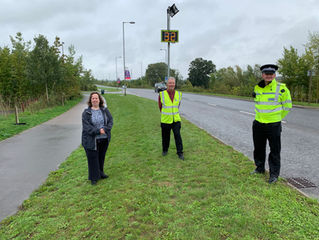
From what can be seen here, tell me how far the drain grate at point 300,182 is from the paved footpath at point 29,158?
4.57 metres

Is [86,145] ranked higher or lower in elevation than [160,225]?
higher

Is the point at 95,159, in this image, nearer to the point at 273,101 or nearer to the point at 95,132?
the point at 95,132

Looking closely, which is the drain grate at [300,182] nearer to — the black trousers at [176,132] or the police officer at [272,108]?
the police officer at [272,108]

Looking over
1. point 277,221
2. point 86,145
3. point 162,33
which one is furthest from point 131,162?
point 162,33

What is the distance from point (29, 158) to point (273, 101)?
5754mm

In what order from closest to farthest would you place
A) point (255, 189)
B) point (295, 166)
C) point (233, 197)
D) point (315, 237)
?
point (315, 237) → point (233, 197) → point (255, 189) → point (295, 166)

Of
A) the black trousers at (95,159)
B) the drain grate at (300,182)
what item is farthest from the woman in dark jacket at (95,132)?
the drain grate at (300,182)

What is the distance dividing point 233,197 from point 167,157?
86.3 inches

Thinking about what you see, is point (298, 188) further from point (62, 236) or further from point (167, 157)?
point (62, 236)

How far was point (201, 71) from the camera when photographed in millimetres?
67812

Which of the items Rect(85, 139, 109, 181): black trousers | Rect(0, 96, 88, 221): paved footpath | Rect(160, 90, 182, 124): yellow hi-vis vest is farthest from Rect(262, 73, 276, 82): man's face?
Rect(0, 96, 88, 221): paved footpath

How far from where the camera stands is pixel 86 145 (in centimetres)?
407

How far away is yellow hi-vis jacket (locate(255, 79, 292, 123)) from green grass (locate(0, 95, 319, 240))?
1.10 meters

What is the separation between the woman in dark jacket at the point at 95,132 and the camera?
13.2 feet
